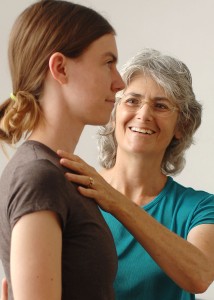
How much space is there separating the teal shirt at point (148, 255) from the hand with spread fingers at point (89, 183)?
389mm

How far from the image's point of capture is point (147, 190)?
1.83 m

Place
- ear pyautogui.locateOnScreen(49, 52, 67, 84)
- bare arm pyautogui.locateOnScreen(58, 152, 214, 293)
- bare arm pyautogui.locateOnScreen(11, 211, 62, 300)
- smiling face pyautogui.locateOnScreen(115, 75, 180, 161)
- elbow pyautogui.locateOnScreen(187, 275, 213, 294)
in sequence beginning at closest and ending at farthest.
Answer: bare arm pyautogui.locateOnScreen(11, 211, 62, 300) < ear pyautogui.locateOnScreen(49, 52, 67, 84) < bare arm pyautogui.locateOnScreen(58, 152, 214, 293) < elbow pyautogui.locateOnScreen(187, 275, 213, 294) < smiling face pyautogui.locateOnScreen(115, 75, 180, 161)

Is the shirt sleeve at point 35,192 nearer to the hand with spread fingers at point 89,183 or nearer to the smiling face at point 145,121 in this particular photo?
the hand with spread fingers at point 89,183

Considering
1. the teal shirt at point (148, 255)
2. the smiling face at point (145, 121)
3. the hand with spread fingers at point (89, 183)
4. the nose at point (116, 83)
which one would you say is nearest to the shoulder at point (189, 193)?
the teal shirt at point (148, 255)

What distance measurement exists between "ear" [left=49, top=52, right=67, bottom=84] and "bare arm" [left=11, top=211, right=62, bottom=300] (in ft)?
0.93

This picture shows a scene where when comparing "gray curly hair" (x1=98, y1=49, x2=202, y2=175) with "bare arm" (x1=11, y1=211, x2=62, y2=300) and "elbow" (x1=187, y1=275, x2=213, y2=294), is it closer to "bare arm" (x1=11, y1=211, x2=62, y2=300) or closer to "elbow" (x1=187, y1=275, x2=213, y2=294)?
"elbow" (x1=187, y1=275, x2=213, y2=294)

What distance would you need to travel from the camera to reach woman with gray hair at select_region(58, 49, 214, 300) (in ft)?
5.04

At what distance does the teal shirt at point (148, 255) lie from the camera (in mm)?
1639

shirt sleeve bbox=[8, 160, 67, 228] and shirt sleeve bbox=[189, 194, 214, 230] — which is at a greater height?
shirt sleeve bbox=[8, 160, 67, 228]

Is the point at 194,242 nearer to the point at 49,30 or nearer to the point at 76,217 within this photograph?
the point at 76,217

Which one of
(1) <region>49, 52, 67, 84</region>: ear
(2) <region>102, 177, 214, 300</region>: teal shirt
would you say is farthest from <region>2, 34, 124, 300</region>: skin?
(2) <region>102, 177, 214, 300</region>: teal shirt

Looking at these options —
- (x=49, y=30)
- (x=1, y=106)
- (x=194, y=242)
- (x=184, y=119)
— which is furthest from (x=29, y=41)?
(x=184, y=119)

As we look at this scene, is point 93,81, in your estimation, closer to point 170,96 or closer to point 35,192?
point 35,192

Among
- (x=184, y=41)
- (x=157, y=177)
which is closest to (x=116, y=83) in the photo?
(x=157, y=177)
